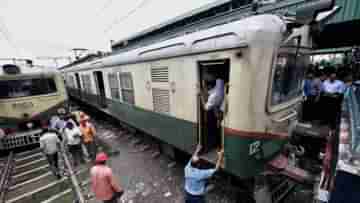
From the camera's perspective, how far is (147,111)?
4.30m

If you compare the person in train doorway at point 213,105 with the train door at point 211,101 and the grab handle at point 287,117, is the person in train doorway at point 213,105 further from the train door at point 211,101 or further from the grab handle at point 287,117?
the grab handle at point 287,117

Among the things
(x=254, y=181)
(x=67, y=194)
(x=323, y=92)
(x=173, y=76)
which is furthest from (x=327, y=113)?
(x=67, y=194)

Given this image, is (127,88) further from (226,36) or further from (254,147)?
(254,147)

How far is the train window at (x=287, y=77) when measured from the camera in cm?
241

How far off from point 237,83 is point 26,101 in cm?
650

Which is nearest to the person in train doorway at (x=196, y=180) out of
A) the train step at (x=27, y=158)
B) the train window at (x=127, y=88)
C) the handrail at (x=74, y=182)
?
the handrail at (x=74, y=182)

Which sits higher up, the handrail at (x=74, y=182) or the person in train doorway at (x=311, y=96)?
the person in train doorway at (x=311, y=96)

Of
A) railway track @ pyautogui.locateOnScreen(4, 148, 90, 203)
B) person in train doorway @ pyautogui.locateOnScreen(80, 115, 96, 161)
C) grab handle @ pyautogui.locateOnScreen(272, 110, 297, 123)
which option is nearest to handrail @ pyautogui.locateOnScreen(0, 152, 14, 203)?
railway track @ pyautogui.locateOnScreen(4, 148, 90, 203)

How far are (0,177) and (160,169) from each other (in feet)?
12.7

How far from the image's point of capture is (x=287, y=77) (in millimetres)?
2691

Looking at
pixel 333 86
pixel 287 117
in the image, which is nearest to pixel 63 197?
pixel 287 117

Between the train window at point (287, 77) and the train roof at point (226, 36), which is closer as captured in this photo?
the train roof at point (226, 36)

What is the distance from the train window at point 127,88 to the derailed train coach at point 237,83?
0.78 metres

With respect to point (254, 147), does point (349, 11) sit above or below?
above
